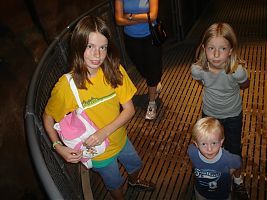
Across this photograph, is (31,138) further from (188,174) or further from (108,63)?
(188,174)

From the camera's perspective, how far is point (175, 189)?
3402mm

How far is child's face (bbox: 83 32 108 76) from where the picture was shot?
223 centimetres

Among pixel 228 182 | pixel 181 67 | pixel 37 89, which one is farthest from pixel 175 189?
pixel 181 67

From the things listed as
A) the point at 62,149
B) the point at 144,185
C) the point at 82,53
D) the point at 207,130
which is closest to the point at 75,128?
the point at 62,149

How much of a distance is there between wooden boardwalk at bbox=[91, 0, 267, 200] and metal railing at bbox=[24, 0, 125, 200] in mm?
930

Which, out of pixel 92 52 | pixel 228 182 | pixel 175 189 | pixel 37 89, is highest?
pixel 92 52

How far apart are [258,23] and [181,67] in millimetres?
3138

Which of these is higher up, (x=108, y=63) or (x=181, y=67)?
(x=108, y=63)

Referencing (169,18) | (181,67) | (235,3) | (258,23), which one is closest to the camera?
(181,67)

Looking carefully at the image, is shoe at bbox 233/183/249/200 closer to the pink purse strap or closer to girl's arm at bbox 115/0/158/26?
the pink purse strap

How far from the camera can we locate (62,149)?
Answer: 224 cm

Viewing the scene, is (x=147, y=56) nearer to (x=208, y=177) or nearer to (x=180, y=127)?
(x=180, y=127)

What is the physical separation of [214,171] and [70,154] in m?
1.15

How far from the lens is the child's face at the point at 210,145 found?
2305mm
